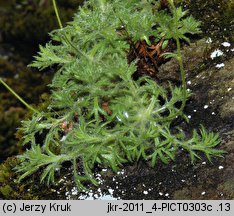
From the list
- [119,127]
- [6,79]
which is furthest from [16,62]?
[119,127]

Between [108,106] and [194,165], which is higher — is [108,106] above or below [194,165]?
above

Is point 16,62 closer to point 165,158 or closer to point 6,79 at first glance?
point 6,79

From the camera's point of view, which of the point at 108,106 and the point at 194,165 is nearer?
the point at 194,165
